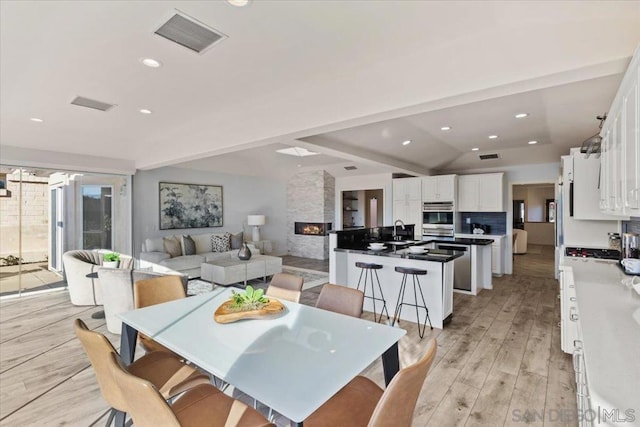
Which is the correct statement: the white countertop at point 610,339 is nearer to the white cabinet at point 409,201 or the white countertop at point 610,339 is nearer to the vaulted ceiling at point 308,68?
the vaulted ceiling at point 308,68

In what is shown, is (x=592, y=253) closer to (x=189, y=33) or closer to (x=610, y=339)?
(x=610, y=339)

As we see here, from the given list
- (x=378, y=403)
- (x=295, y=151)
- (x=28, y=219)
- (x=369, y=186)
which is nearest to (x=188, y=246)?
(x=28, y=219)

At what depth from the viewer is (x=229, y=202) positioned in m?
8.38

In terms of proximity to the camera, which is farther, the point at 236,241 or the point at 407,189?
the point at 407,189

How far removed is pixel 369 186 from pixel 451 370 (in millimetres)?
6327

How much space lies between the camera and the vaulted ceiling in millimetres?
1946

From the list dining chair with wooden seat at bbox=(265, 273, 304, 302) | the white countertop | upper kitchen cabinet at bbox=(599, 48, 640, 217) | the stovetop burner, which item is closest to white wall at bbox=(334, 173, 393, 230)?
the stovetop burner

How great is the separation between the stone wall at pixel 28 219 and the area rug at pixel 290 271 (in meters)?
2.66

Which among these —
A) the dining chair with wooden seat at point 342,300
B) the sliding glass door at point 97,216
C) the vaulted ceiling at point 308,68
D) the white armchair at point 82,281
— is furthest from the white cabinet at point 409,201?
the sliding glass door at point 97,216

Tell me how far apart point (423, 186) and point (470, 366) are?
527 centimetres

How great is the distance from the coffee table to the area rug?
0.13 meters

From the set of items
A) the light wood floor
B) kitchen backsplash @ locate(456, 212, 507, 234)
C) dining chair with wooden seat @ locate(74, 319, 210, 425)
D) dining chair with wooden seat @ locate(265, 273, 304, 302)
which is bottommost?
the light wood floor

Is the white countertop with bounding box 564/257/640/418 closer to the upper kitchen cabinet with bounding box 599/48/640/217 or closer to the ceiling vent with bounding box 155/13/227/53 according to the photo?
the upper kitchen cabinet with bounding box 599/48/640/217

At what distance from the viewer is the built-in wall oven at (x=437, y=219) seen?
285 inches
